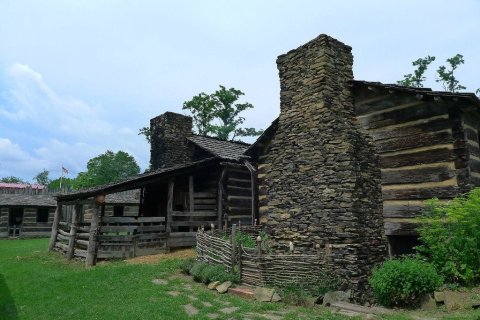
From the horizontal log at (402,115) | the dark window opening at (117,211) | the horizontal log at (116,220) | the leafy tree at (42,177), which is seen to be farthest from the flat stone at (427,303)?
the leafy tree at (42,177)

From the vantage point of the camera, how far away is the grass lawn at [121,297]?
24.8 feet

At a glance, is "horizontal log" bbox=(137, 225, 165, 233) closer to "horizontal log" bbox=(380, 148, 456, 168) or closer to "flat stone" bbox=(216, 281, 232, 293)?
"flat stone" bbox=(216, 281, 232, 293)

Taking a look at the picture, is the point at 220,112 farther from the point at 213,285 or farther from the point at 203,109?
the point at 213,285

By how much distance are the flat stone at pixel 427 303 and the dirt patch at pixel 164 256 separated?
9009 millimetres

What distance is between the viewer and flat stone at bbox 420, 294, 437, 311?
7.74m

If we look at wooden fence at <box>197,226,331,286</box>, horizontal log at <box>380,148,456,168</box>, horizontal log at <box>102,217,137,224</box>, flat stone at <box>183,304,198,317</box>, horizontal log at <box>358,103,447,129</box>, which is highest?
horizontal log at <box>358,103,447,129</box>

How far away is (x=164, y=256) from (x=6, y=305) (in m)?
6.25

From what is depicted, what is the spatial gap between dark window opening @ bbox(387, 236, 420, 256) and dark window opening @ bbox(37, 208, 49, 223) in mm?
29228

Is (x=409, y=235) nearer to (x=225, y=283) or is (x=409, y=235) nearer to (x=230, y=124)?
(x=225, y=283)

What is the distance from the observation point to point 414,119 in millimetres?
10320

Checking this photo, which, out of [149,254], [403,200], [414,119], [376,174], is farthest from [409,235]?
[149,254]

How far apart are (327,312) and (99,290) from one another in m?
6.12

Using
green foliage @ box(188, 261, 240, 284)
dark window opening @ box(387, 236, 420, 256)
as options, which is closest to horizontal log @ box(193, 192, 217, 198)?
green foliage @ box(188, 261, 240, 284)

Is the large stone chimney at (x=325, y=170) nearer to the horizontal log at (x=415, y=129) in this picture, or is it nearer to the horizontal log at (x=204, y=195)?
the horizontal log at (x=415, y=129)
